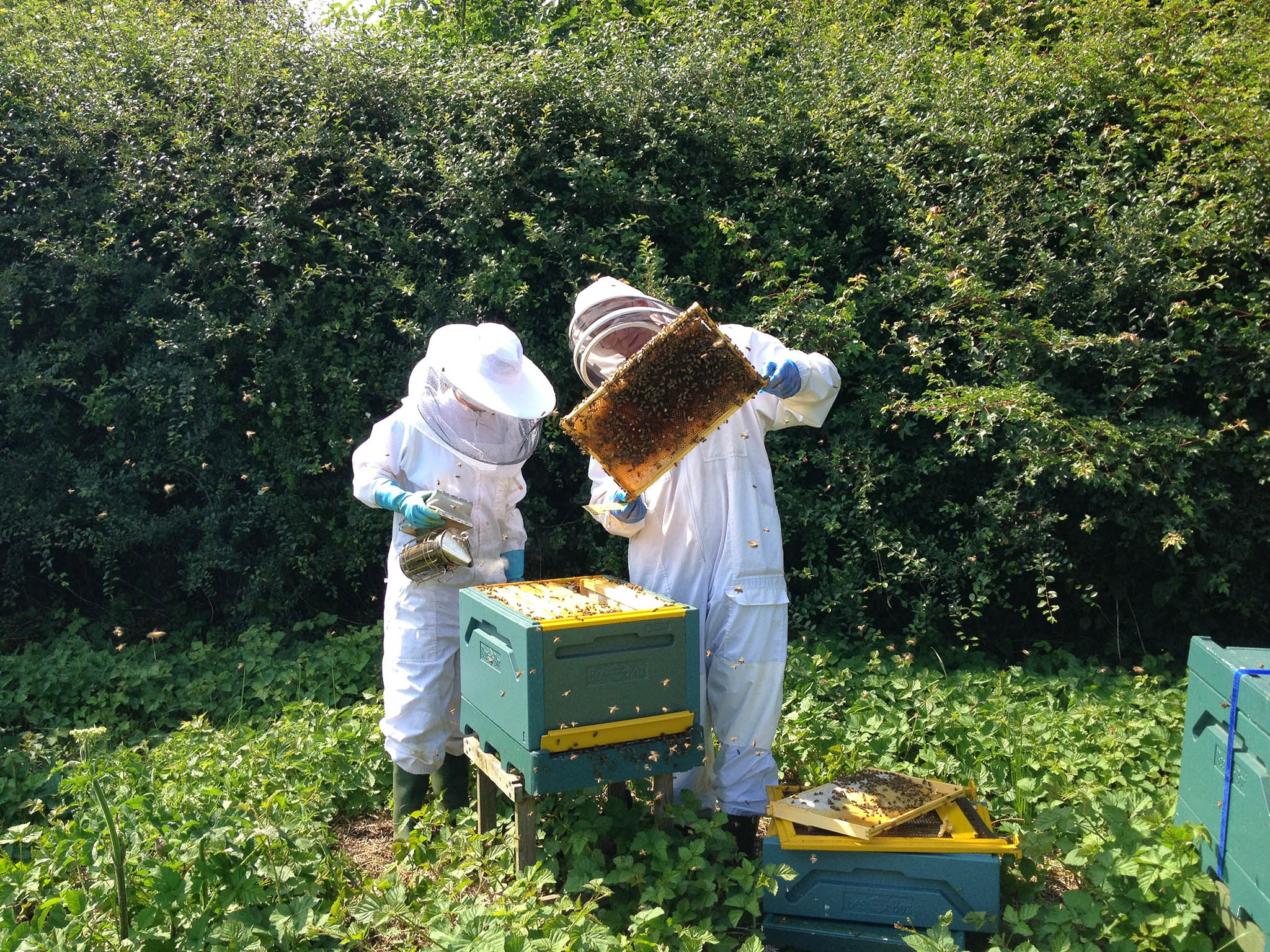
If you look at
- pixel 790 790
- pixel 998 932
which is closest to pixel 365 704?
pixel 790 790

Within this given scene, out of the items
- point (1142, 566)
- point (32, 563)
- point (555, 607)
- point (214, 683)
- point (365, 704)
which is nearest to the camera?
point (555, 607)

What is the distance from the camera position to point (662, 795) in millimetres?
3039

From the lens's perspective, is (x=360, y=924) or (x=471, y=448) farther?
(x=471, y=448)

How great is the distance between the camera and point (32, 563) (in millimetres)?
5656

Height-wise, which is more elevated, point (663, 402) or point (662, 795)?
point (663, 402)

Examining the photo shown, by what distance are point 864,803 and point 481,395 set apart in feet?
5.72

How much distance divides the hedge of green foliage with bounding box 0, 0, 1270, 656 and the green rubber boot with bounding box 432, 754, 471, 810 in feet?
6.20

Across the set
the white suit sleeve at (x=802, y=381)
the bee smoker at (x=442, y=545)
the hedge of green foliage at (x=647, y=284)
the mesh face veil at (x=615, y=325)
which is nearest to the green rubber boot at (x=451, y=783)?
the bee smoker at (x=442, y=545)

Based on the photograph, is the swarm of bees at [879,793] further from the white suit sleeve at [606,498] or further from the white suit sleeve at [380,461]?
the white suit sleeve at [380,461]

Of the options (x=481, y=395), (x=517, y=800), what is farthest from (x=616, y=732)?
(x=481, y=395)

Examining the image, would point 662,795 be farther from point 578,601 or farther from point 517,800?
point 578,601

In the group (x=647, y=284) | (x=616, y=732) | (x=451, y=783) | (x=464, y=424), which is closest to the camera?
(x=616, y=732)

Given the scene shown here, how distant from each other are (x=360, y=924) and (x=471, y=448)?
1.49 m

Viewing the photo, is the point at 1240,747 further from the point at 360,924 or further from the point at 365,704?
the point at 365,704
